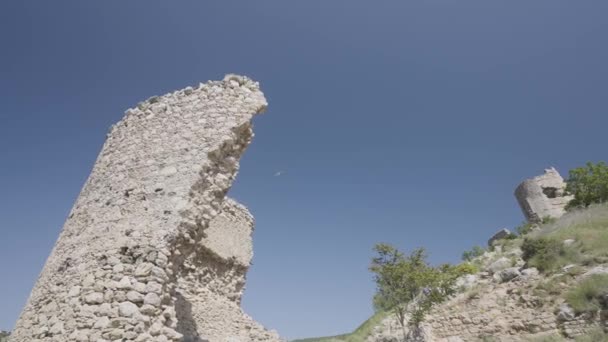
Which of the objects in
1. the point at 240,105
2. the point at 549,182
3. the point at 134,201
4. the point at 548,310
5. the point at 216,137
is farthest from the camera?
A: the point at 549,182

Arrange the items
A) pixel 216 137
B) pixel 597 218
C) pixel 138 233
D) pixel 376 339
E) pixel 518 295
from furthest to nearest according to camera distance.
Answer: pixel 376 339
pixel 597 218
pixel 518 295
pixel 216 137
pixel 138 233

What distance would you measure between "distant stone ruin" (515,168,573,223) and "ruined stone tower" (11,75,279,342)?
29.4 metres

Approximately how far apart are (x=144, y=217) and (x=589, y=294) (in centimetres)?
1102

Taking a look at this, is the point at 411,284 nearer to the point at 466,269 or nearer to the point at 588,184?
the point at 466,269

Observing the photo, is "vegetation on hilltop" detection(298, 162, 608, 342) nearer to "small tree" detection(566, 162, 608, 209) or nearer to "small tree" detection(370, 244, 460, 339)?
"small tree" detection(370, 244, 460, 339)

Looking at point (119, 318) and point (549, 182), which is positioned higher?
point (549, 182)

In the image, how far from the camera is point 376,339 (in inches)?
646

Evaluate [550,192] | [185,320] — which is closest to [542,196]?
[550,192]

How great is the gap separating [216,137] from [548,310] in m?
10.9

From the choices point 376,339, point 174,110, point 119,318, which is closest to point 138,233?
point 119,318

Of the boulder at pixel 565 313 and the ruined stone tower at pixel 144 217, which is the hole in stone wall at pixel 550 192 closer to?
the boulder at pixel 565 313

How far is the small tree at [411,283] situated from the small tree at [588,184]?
11944 millimetres

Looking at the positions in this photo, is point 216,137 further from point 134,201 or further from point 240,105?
point 134,201

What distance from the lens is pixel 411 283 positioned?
578 inches
